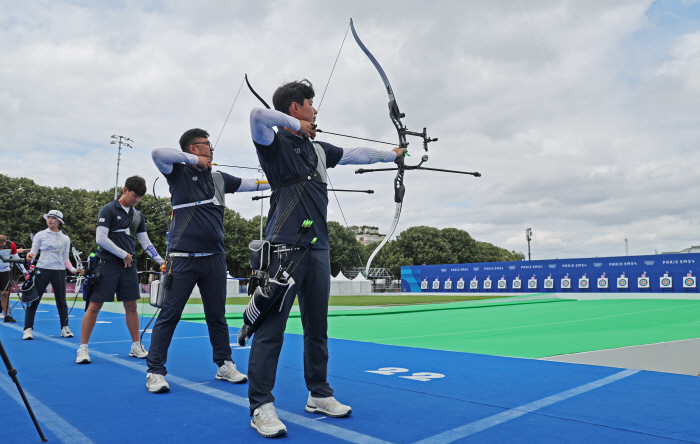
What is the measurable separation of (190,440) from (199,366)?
2.29 m

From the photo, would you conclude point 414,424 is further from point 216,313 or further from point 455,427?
point 216,313

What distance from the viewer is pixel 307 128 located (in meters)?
3.03

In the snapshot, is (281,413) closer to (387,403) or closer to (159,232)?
(387,403)

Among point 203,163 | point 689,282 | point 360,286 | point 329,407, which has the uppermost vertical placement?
point 203,163

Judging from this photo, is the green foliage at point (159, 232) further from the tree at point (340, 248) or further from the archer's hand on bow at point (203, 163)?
the archer's hand on bow at point (203, 163)

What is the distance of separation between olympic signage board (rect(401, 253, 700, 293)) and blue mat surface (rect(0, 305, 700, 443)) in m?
27.3

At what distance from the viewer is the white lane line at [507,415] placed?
7.89 feet

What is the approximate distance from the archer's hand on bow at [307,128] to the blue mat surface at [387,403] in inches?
69.2

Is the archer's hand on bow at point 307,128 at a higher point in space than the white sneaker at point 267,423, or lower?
higher

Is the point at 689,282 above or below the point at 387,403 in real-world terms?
above

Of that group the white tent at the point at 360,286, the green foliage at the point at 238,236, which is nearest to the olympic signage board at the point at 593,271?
the white tent at the point at 360,286

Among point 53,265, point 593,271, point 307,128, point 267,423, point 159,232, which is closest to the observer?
point 267,423

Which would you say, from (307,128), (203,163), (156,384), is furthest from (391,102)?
(156,384)

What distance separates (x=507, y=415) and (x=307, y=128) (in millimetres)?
2117
